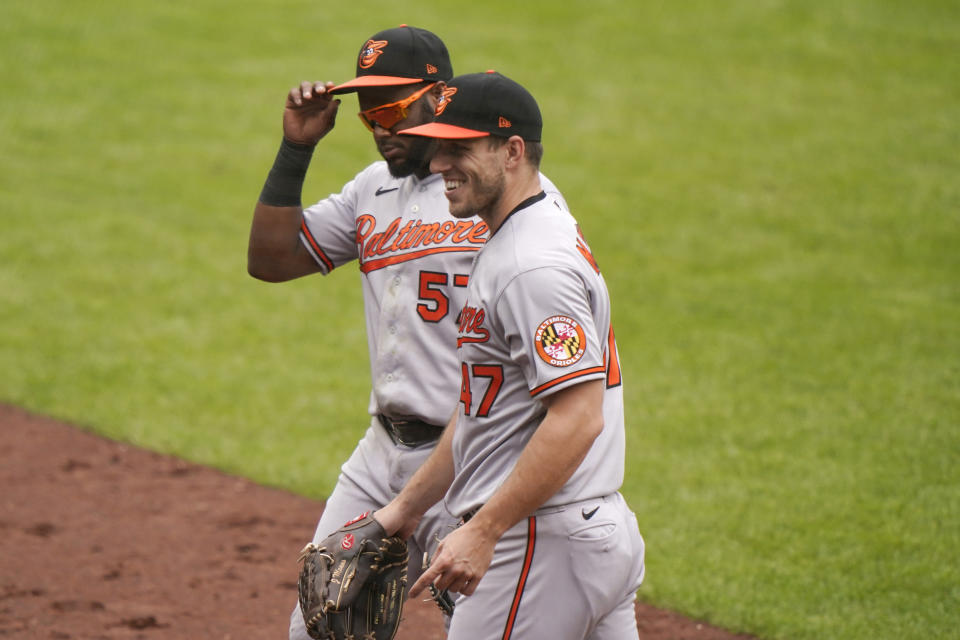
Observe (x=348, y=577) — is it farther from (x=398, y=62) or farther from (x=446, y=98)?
(x=398, y=62)

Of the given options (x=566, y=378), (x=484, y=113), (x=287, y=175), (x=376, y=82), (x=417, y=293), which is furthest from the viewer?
(x=287, y=175)

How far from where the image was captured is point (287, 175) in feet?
12.7

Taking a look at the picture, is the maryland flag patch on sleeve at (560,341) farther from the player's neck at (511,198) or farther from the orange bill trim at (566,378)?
the player's neck at (511,198)

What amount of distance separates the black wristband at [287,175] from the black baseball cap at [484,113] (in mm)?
991

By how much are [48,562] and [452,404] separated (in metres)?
3.08

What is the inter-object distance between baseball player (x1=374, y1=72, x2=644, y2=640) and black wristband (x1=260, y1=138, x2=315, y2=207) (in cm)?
100

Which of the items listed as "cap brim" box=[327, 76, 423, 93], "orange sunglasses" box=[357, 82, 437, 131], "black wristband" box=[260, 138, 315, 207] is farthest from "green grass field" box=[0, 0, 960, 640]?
"cap brim" box=[327, 76, 423, 93]

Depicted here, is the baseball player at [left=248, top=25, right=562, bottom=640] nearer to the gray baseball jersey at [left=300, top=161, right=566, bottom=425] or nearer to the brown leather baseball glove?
the gray baseball jersey at [left=300, top=161, right=566, bottom=425]

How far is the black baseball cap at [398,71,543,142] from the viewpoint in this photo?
2887 mm

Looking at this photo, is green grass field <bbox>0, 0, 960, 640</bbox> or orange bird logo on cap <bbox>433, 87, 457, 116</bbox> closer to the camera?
orange bird logo on cap <bbox>433, 87, 457, 116</bbox>

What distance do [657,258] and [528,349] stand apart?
8066mm

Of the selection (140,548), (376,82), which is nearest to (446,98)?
(376,82)

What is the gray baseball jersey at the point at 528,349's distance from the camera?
9.05 feet

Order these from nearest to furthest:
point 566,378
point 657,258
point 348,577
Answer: point 566,378 < point 348,577 < point 657,258
